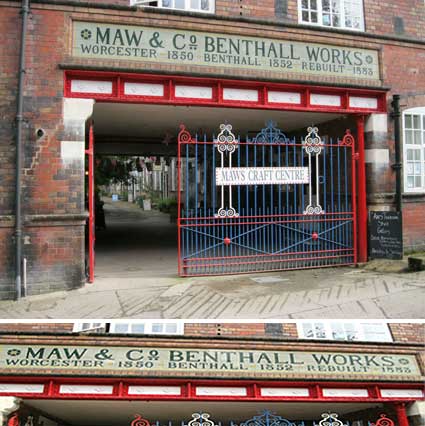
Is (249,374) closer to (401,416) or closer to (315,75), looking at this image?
(401,416)

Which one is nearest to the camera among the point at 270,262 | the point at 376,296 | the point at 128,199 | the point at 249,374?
the point at 376,296

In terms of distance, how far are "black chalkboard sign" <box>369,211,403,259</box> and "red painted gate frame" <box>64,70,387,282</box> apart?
21 cm

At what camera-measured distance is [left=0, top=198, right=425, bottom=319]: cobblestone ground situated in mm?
7211

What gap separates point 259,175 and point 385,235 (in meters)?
A: 3.09

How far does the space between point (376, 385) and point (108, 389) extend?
198 inches

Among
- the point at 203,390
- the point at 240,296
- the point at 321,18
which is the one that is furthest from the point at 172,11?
the point at 203,390

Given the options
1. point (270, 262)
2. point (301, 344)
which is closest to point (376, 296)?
point (301, 344)

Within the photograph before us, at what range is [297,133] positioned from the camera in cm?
1384

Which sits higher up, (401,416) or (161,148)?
(161,148)

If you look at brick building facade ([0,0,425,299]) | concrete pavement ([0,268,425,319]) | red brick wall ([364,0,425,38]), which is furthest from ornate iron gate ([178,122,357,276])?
red brick wall ([364,0,425,38])

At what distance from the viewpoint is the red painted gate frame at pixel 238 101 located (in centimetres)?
850

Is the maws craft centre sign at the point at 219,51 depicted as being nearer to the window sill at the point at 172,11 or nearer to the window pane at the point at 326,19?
the window sill at the point at 172,11

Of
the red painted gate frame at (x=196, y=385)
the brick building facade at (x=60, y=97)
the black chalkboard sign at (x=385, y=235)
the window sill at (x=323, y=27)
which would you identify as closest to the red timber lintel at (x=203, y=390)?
the red painted gate frame at (x=196, y=385)

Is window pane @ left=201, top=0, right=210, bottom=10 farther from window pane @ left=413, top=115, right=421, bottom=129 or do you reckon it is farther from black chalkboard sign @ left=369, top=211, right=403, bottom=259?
black chalkboard sign @ left=369, top=211, right=403, bottom=259
